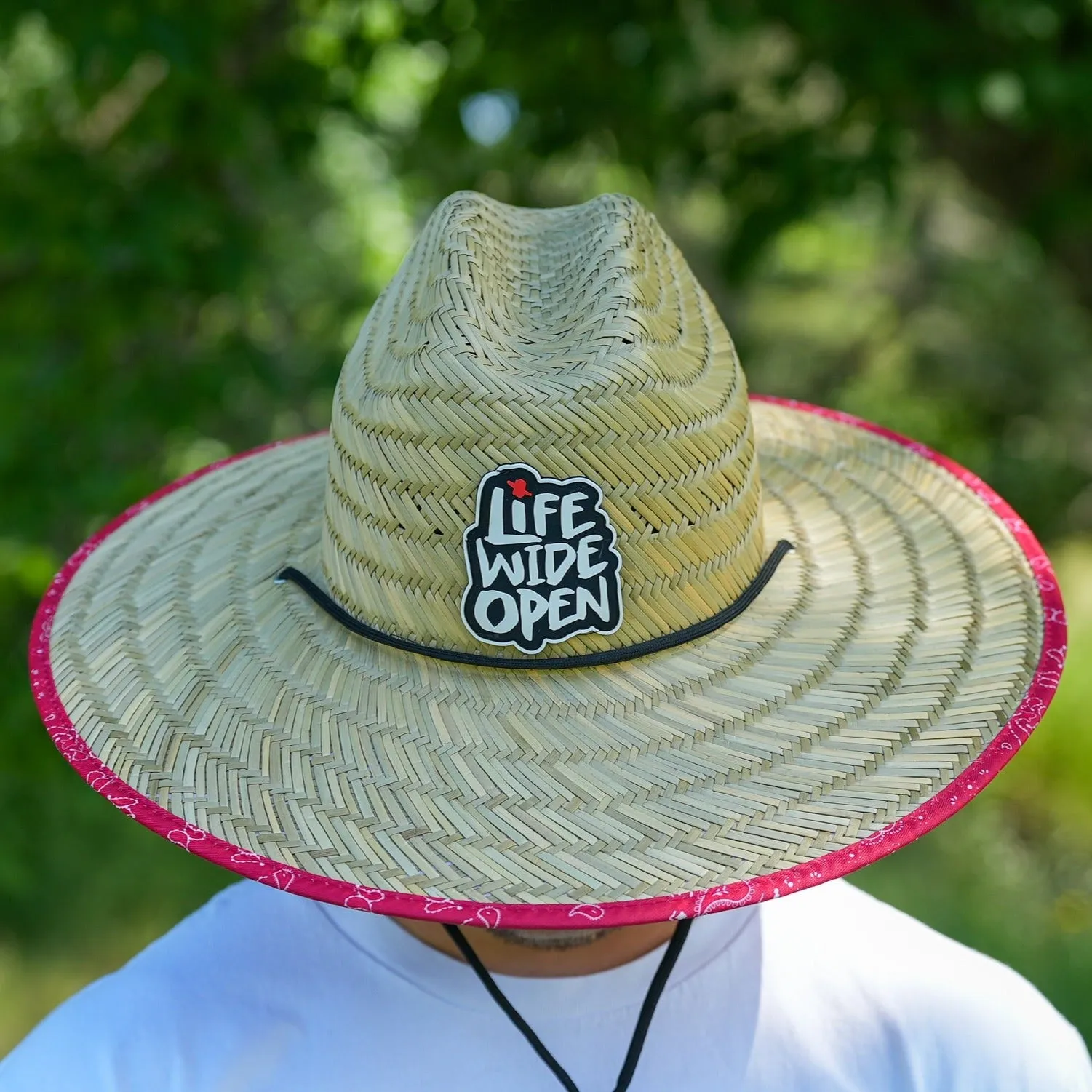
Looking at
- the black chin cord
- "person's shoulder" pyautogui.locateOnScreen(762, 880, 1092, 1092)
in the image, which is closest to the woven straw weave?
the black chin cord

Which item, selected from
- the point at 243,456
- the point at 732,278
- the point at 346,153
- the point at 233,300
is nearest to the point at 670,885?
the point at 243,456

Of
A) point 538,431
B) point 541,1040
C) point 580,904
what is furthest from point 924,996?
A: point 538,431

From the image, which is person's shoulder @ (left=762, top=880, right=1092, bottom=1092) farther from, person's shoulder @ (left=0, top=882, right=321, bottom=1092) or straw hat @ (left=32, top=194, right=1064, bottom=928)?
person's shoulder @ (left=0, top=882, right=321, bottom=1092)

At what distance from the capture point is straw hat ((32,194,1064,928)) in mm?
991

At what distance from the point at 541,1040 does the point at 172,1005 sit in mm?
380

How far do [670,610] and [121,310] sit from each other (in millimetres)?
1735

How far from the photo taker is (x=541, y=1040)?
45.9 inches

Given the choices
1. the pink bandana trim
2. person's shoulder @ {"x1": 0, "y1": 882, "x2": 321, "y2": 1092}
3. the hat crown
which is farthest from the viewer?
person's shoulder @ {"x1": 0, "y1": 882, "x2": 321, "y2": 1092}

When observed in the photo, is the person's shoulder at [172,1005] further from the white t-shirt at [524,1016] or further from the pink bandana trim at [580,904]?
the pink bandana trim at [580,904]

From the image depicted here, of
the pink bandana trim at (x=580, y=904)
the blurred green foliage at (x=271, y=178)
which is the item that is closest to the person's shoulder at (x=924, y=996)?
the pink bandana trim at (x=580, y=904)

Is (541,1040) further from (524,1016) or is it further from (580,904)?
(580,904)

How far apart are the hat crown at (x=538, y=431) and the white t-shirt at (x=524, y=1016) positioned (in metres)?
0.37

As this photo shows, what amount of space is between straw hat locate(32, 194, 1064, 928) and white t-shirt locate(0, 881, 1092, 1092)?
283 mm

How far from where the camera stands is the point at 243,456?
1.60 metres
